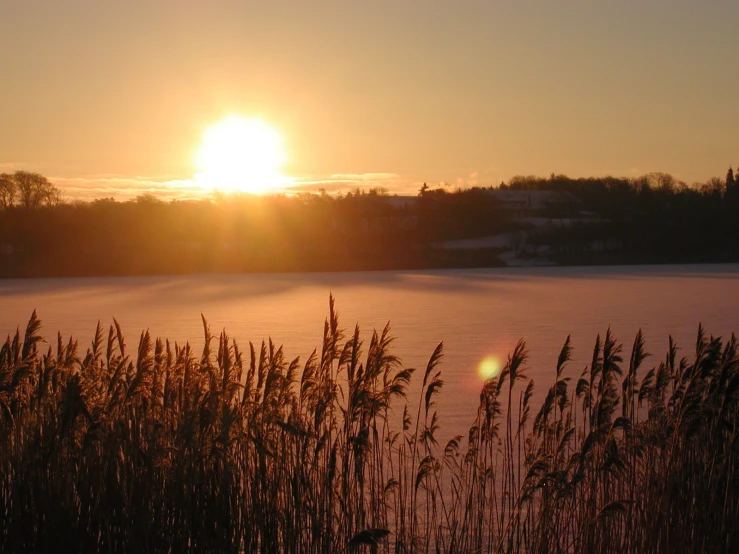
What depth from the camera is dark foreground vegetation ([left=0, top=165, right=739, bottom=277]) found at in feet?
134

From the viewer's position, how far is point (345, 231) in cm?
4928

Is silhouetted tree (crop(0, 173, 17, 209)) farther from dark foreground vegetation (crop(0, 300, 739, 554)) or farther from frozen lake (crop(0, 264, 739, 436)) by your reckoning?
dark foreground vegetation (crop(0, 300, 739, 554))

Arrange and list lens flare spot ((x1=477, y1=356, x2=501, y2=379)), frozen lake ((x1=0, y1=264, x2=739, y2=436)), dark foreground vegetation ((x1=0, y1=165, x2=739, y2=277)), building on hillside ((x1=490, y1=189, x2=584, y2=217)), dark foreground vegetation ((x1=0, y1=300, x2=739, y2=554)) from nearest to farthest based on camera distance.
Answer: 1. dark foreground vegetation ((x1=0, y1=300, x2=739, y2=554))
2. lens flare spot ((x1=477, y1=356, x2=501, y2=379))
3. frozen lake ((x1=0, y1=264, x2=739, y2=436))
4. dark foreground vegetation ((x1=0, y1=165, x2=739, y2=277))
5. building on hillside ((x1=490, y1=189, x2=584, y2=217))

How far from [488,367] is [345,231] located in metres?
40.4

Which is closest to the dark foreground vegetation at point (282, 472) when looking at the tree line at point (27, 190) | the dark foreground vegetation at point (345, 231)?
the dark foreground vegetation at point (345, 231)

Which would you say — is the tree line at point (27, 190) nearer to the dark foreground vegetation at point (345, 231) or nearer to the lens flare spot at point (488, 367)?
the dark foreground vegetation at point (345, 231)

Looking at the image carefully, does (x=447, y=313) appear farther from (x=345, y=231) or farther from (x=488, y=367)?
(x=345, y=231)

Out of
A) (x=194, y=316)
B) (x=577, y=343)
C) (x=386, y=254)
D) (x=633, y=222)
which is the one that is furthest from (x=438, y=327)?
(x=633, y=222)

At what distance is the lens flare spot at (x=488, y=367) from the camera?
8.63 meters

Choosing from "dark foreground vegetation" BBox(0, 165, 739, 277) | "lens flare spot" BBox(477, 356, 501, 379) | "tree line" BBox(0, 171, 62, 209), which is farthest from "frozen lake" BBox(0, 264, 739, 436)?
"tree line" BBox(0, 171, 62, 209)

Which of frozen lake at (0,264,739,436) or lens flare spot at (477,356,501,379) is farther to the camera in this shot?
frozen lake at (0,264,739,436)

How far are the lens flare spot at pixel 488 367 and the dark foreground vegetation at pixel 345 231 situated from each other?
3009 cm

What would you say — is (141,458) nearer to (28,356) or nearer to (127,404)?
(127,404)

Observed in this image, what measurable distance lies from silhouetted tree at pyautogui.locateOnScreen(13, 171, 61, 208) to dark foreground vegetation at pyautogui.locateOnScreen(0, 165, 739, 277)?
0.25ft
